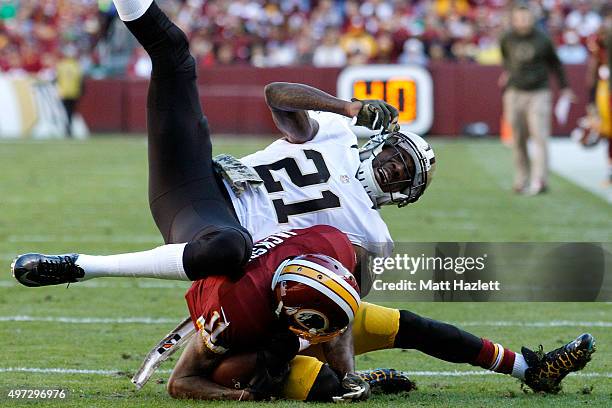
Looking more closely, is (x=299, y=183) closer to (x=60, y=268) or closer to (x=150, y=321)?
(x=60, y=268)

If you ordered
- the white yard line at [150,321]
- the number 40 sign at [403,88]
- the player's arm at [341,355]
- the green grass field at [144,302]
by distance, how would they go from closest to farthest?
1. the player's arm at [341,355]
2. the green grass field at [144,302]
3. the white yard line at [150,321]
4. the number 40 sign at [403,88]

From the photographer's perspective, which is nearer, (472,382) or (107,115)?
(472,382)

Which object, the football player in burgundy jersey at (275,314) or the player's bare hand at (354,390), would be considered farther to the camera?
the player's bare hand at (354,390)

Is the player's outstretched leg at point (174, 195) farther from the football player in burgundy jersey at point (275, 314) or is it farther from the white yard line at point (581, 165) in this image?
the white yard line at point (581, 165)

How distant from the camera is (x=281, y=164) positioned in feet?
14.6

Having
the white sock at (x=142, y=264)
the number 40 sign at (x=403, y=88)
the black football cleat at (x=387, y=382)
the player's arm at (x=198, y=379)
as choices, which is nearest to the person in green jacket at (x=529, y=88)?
the number 40 sign at (x=403, y=88)

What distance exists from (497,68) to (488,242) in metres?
10.2

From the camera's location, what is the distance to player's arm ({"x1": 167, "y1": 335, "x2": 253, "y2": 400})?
3887 mm

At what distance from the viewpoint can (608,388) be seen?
4.18m

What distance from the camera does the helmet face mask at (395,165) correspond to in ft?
14.2

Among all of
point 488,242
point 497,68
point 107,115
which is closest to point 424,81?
point 497,68

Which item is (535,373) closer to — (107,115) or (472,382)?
(472,382)

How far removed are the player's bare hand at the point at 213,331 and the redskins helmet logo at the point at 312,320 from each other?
26 centimetres

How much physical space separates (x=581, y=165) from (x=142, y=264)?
10368 mm
